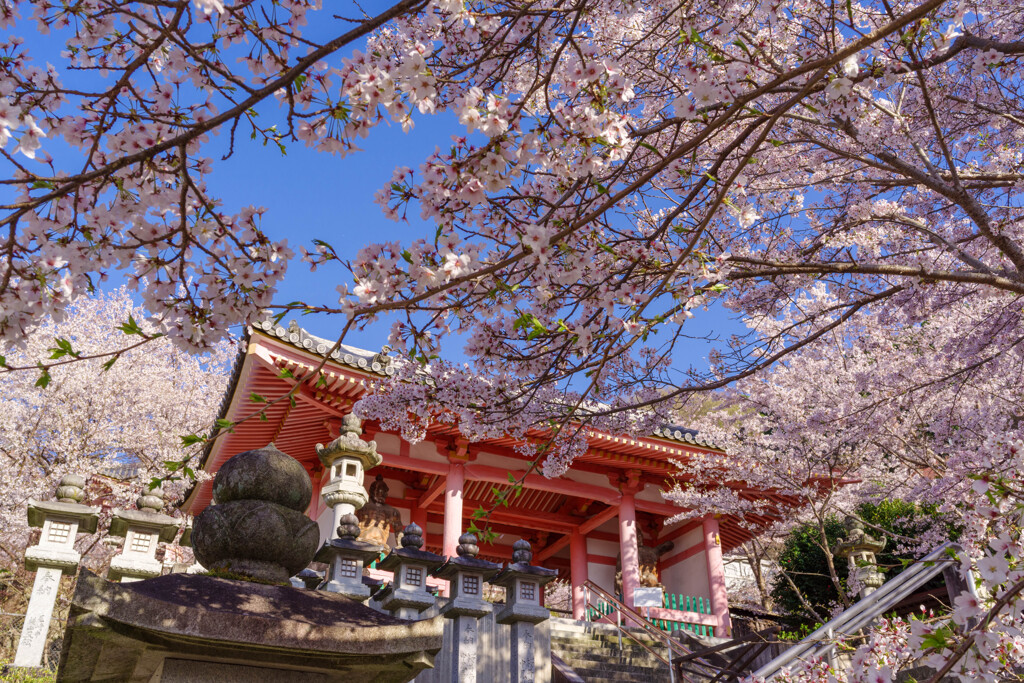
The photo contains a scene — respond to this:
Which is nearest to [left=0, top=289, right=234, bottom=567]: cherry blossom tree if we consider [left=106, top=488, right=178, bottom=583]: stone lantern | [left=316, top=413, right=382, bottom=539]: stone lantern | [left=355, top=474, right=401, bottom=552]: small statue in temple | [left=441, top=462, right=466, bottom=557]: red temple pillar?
[left=355, top=474, right=401, bottom=552]: small statue in temple

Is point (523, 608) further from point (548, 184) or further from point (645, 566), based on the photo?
point (645, 566)

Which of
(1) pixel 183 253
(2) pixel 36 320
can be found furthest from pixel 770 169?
(2) pixel 36 320

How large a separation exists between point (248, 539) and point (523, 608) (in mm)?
2821

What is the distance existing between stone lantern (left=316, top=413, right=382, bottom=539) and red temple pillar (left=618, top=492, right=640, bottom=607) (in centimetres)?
743

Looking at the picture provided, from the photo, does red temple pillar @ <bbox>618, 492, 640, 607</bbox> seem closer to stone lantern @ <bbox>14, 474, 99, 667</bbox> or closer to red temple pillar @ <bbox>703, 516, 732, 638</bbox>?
red temple pillar @ <bbox>703, 516, 732, 638</bbox>

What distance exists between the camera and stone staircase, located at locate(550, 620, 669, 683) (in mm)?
8969

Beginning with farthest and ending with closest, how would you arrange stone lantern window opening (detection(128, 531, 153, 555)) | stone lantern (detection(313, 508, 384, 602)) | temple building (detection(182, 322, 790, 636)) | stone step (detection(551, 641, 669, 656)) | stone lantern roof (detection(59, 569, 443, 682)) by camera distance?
temple building (detection(182, 322, 790, 636)), stone step (detection(551, 641, 669, 656)), stone lantern window opening (detection(128, 531, 153, 555)), stone lantern (detection(313, 508, 384, 602)), stone lantern roof (detection(59, 569, 443, 682))

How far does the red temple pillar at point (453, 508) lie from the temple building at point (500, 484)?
0.02m

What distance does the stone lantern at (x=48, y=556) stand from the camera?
7.24m

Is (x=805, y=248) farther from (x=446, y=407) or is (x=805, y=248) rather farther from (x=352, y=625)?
(x=352, y=625)

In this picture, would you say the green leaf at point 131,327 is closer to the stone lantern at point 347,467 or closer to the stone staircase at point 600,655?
the stone lantern at point 347,467

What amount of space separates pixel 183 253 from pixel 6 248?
55cm

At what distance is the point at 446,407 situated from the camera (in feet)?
16.0

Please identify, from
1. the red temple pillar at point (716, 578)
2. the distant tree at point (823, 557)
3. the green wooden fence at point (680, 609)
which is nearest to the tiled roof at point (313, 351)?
the green wooden fence at point (680, 609)
